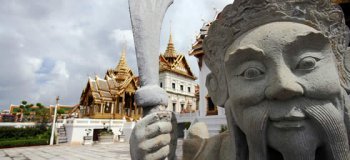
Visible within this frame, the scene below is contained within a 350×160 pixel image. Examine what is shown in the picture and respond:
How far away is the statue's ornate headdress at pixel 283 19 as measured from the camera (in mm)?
1271

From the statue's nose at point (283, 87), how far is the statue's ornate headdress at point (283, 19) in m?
0.32

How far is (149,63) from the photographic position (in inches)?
66.4

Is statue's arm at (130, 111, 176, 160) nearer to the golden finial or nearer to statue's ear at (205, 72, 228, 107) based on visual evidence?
statue's ear at (205, 72, 228, 107)

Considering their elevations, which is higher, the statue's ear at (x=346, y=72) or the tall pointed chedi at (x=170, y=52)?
the tall pointed chedi at (x=170, y=52)

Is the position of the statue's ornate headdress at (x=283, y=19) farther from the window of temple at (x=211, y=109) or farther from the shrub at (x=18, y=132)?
the shrub at (x=18, y=132)

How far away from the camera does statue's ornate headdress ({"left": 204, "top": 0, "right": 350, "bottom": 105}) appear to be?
127cm

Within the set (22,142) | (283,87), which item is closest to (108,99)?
(22,142)

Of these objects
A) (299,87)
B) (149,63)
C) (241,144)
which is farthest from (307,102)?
(149,63)

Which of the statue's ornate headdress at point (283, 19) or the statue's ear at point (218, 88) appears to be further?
the statue's ear at point (218, 88)

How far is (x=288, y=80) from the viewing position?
1135 mm

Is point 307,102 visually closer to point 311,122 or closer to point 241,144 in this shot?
point 311,122

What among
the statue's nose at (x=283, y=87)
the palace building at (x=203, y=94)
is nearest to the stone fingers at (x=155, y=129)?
the statue's nose at (x=283, y=87)

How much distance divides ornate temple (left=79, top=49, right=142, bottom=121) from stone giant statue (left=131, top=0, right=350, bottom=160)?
23897mm

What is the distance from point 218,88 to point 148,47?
21.7 inches
